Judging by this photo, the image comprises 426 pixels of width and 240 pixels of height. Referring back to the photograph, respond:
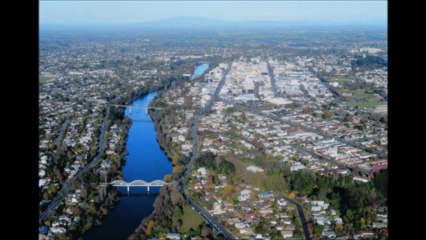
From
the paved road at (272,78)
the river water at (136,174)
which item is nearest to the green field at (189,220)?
the river water at (136,174)

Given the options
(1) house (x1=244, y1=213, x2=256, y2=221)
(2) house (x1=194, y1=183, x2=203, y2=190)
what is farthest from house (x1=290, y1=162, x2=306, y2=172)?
(1) house (x1=244, y1=213, x2=256, y2=221)

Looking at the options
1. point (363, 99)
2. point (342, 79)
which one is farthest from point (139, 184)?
point (342, 79)

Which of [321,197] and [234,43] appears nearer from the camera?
[321,197]

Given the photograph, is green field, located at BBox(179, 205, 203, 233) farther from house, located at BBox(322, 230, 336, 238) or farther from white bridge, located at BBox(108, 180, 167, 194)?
house, located at BBox(322, 230, 336, 238)

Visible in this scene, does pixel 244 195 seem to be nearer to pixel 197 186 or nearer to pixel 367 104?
pixel 197 186
